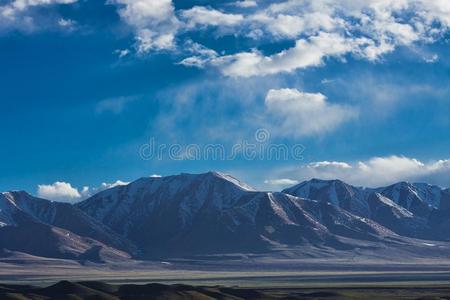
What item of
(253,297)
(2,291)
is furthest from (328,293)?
(2,291)

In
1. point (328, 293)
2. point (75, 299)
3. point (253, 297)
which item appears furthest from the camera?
point (328, 293)

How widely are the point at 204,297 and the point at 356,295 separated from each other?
36.6 metres

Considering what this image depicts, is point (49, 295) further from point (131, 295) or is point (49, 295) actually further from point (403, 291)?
point (403, 291)

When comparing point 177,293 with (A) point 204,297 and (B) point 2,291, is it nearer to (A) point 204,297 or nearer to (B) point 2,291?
(A) point 204,297

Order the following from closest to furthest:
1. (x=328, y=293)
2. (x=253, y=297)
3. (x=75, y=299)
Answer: (x=75, y=299)
(x=253, y=297)
(x=328, y=293)

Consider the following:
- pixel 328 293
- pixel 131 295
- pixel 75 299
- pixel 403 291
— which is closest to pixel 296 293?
pixel 328 293

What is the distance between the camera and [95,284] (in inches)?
6521

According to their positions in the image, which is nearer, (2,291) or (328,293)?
(2,291)

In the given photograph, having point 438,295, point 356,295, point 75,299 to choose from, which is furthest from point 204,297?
point 438,295

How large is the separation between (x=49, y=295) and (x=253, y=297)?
41.8 metres

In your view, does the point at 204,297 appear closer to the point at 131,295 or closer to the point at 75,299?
the point at 131,295

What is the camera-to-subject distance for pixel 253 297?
527 feet

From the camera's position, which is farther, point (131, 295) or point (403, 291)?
point (403, 291)

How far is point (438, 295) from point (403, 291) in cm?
1966
